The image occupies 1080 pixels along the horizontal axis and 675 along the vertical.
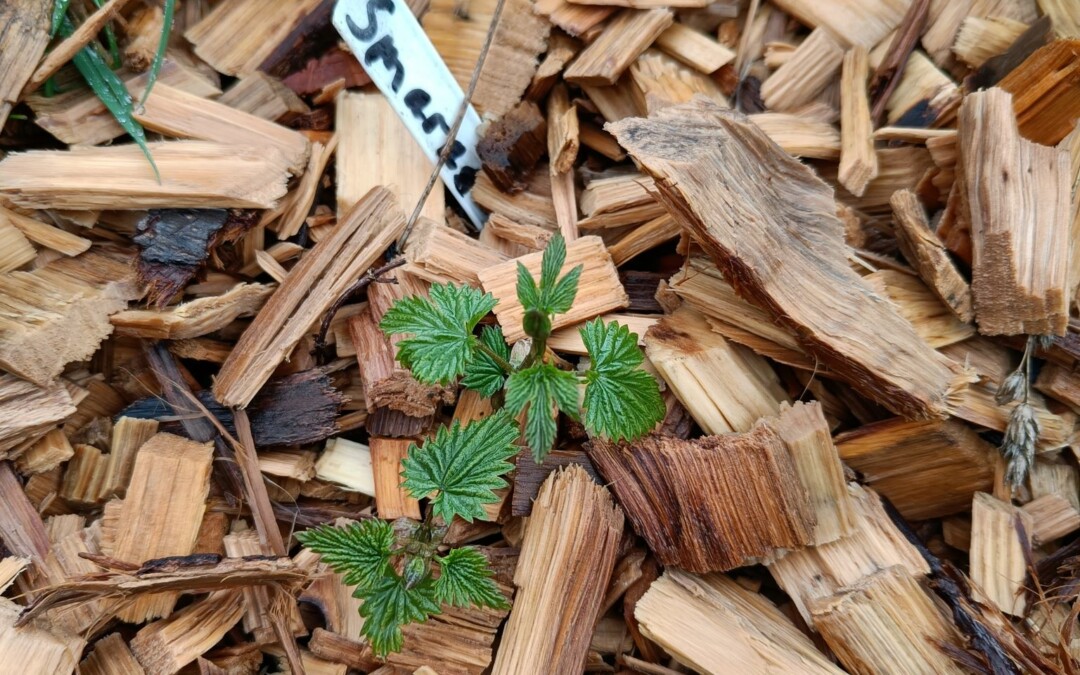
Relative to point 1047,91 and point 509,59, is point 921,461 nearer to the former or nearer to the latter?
point 1047,91

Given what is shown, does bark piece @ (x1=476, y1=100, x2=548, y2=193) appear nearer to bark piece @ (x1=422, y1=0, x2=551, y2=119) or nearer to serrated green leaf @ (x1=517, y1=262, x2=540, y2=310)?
bark piece @ (x1=422, y1=0, x2=551, y2=119)

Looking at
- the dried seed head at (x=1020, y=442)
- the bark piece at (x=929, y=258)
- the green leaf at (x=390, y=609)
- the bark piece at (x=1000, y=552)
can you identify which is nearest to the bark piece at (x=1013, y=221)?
the bark piece at (x=929, y=258)

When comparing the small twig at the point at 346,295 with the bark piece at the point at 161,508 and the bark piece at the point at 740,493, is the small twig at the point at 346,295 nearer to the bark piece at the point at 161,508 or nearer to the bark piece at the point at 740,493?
the bark piece at the point at 161,508

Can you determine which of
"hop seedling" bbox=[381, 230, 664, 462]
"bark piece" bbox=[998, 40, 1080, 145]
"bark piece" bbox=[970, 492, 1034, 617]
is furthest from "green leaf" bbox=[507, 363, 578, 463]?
"bark piece" bbox=[998, 40, 1080, 145]

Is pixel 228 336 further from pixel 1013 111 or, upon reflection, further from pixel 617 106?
pixel 1013 111

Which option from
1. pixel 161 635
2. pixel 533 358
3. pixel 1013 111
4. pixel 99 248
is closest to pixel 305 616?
pixel 161 635

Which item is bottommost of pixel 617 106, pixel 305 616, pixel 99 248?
pixel 305 616
